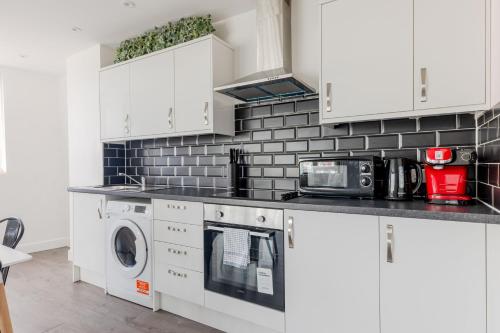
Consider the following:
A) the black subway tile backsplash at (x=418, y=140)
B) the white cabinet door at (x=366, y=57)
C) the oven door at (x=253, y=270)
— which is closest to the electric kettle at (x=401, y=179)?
the black subway tile backsplash at (x=418, y=140)

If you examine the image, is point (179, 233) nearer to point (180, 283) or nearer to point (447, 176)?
point (180, 283)

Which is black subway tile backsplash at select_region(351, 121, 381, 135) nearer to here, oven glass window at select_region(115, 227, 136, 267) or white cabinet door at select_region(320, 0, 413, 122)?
white cabinet door at select_region(320, 0, 413, 122)

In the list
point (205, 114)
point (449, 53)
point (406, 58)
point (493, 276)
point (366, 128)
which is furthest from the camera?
point (205, 114)

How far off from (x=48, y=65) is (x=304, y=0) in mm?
3647

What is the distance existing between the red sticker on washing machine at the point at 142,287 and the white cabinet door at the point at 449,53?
8.07 ft

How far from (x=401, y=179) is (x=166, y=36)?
2.43 meters

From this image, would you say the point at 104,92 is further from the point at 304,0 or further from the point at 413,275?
the point at 413,275

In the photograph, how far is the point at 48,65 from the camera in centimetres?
416

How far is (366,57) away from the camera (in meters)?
1.88

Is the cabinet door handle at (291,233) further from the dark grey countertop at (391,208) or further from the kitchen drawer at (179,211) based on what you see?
the kitchen drawer at (179,211)

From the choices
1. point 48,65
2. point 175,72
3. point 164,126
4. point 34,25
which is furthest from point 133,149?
point 48,65

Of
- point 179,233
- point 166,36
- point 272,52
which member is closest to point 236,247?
point 179,233

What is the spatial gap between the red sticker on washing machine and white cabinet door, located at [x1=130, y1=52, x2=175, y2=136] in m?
1.35

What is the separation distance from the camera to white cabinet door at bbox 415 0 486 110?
1.58 meters
